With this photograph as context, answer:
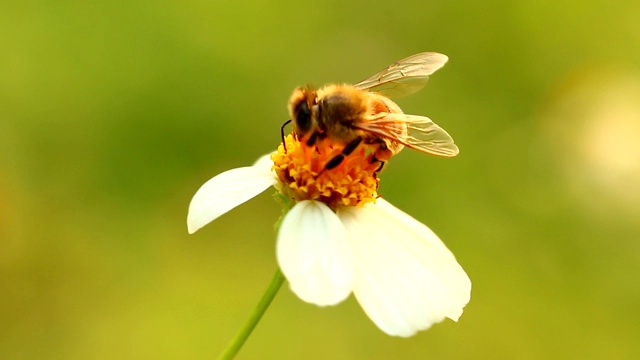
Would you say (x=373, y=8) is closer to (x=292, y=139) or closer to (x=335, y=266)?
(x=292, y=139)

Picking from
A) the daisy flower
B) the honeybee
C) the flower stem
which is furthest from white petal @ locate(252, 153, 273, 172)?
the flower stem

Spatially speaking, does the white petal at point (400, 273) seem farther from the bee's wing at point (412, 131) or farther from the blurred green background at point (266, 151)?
the blurred green background at point (266, 151)

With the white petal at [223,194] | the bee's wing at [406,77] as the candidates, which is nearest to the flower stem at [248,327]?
the white petal at [223,194]

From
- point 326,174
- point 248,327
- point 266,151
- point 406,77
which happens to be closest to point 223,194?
point 326,174

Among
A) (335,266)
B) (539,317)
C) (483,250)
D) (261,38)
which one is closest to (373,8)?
(261,38)

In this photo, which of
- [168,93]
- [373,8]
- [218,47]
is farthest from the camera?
[373,8]
